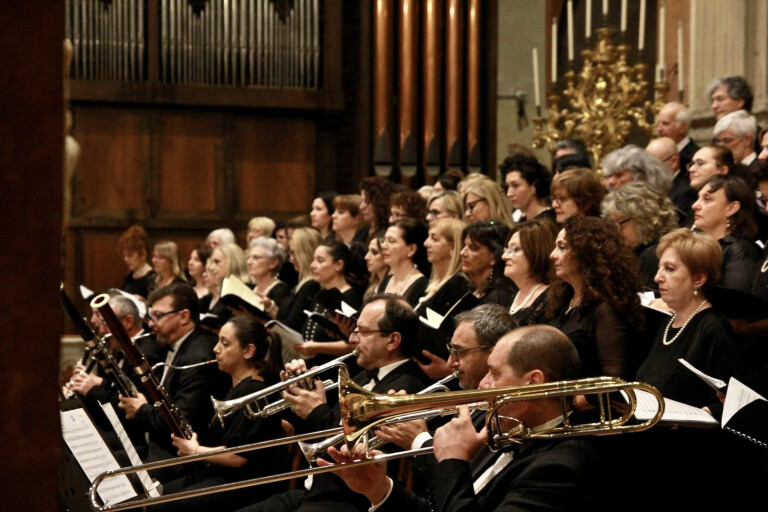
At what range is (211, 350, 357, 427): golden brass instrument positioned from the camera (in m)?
3.78

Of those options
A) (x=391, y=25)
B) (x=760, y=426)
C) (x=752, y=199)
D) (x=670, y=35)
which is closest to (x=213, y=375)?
(x=752, y=199)

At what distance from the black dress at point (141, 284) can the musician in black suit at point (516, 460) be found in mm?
5594

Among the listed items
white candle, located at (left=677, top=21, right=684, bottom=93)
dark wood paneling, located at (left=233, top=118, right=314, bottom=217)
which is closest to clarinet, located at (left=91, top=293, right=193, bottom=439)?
white candle, located at (left=677, top=21, right=684, bottom=93)

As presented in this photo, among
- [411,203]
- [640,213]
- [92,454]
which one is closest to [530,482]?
[92,454]

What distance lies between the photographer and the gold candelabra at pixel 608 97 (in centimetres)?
739

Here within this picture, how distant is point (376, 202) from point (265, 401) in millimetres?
2606

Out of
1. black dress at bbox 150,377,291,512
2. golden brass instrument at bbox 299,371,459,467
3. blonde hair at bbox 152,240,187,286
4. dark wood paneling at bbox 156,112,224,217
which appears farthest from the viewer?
dark wood paneling at bbox 156,112,224,217

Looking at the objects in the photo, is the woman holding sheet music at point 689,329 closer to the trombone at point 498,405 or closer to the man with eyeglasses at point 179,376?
the trombone at point 498,405

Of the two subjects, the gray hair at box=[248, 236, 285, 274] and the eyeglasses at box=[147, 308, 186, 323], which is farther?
the gray hair at box=[248, 236, 285, 274]

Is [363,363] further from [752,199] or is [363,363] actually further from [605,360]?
[752,199]

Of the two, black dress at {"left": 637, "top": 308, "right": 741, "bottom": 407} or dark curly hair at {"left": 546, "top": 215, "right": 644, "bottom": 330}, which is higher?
dark curly hair at {"left": 546, "top": 215, "right": 644, "bottom": 330}

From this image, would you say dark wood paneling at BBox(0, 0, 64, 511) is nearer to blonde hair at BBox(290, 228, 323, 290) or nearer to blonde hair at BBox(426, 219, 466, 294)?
blonde hair at BBox(426, 219, 466, 294)

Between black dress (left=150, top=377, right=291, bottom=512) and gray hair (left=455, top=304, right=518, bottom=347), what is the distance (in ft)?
3.65

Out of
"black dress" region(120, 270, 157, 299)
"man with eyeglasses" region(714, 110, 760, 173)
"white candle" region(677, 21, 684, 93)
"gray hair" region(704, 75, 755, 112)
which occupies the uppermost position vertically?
"white candle" region(677, 21, 684, 93)
